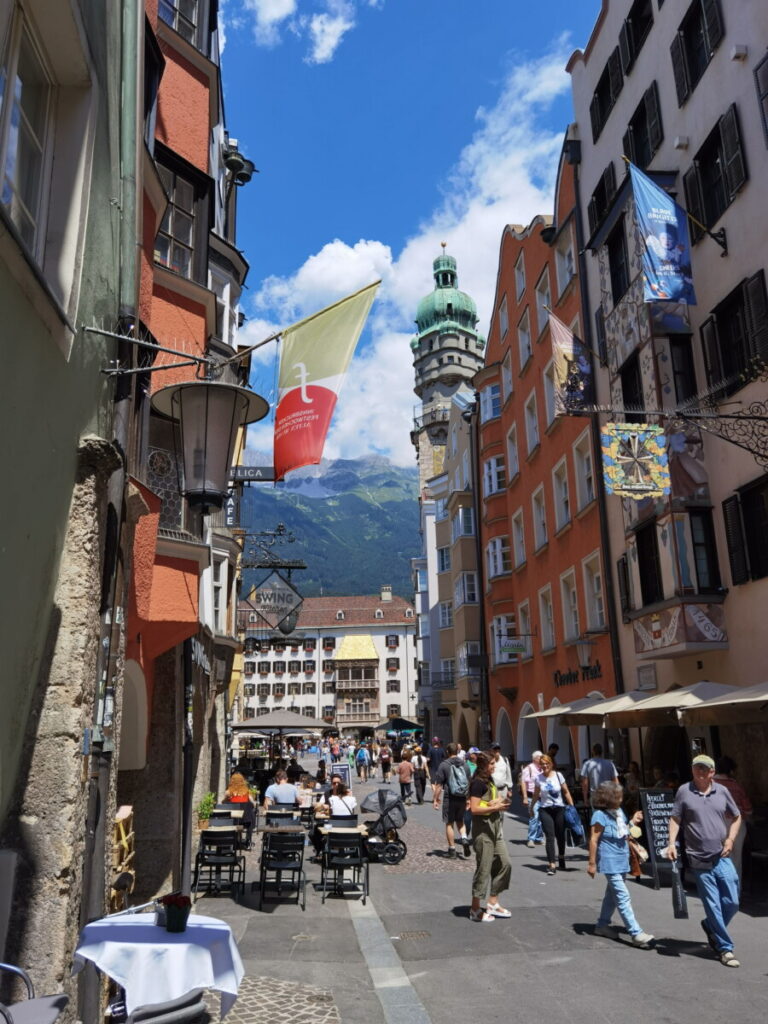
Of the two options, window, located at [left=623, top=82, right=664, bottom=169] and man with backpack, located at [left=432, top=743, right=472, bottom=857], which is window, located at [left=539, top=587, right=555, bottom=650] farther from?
window, located at [left=623, top=82, right=664, bottom=169]

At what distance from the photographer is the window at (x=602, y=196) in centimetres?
2189

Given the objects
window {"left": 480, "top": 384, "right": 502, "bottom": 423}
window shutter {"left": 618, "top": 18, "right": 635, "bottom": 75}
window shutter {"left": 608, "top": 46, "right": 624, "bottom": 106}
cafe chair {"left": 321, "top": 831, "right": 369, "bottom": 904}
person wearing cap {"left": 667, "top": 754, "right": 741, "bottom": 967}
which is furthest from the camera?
window {"left": 480, "top": 384, "right": 502, "bottom": 423}

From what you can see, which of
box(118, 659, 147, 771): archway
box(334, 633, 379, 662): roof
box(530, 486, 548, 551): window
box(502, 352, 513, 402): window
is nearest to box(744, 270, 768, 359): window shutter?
box(118, 659, 147, 771): archway

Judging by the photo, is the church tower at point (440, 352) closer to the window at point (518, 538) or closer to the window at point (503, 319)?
the window at point (503, 319)

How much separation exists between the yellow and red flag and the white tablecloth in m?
4.59

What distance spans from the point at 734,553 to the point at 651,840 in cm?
597

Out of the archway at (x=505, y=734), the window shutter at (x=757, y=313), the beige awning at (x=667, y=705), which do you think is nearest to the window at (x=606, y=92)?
the window shutter at (x=757, y=313)

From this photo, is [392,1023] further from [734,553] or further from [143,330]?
[734,553]

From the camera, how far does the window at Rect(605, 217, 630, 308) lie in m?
20.0

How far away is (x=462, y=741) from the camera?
4106cm

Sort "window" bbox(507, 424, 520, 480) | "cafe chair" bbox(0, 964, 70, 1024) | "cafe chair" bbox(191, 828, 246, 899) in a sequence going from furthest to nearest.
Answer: "window" bbox(507, 424, 520, 480) < "cafe chair" bbox(191, 828, 246, 899) < "cafe chair" bbox(0, 964, 70, 1024)

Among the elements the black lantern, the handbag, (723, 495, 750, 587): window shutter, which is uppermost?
(723, 495, 750, 587): window shutter

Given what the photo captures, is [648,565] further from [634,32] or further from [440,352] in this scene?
[440,352]

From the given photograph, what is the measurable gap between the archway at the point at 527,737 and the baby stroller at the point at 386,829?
14.3 meters
